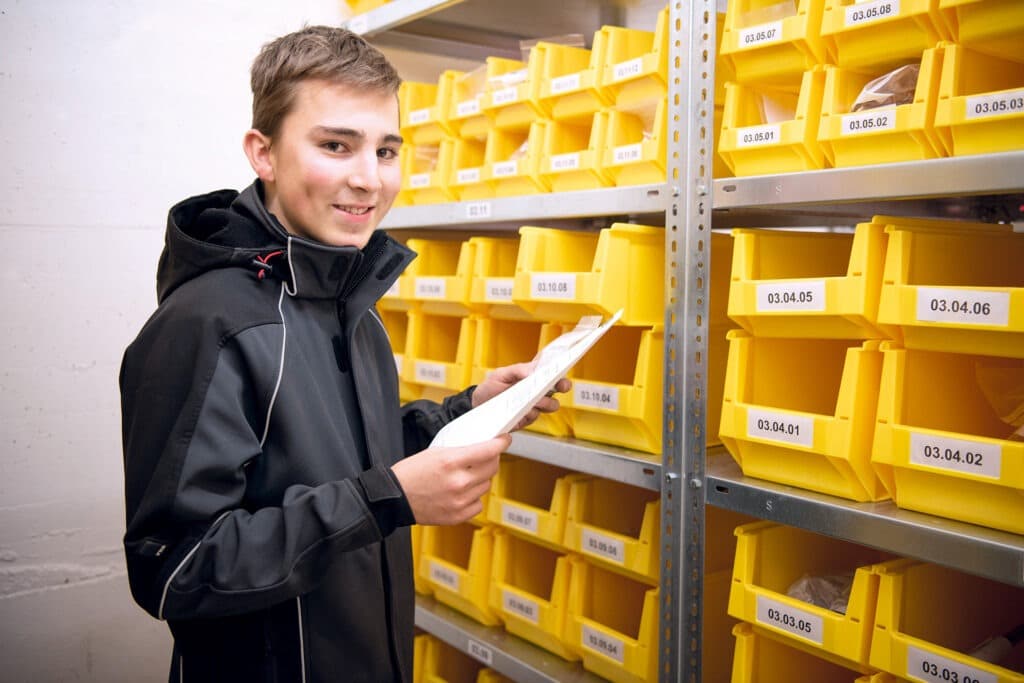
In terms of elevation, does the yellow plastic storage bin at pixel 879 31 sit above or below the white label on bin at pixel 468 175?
above

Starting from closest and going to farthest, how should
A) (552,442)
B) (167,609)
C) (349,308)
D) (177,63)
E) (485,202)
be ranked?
(167,609), (349,308), (552,442), (485,202), (177,63)

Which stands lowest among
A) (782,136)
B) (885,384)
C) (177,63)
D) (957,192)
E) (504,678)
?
(504,678)

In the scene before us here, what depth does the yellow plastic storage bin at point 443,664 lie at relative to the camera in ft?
7.68

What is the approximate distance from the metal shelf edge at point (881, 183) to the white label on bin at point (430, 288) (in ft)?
2.70

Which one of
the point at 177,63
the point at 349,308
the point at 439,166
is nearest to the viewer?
the point at 349,308

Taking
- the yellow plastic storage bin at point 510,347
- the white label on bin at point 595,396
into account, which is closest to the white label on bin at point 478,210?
the yellow plastic storage bin at point 510,347

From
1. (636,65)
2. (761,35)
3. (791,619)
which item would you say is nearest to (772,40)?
(761,35)

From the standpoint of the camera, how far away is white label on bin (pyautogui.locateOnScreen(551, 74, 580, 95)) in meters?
1.82

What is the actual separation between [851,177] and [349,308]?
0.77 meters

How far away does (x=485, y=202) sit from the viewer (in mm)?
2045

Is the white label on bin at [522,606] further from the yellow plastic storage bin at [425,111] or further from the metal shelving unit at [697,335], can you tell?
the yellow plastic storage bin at [425,111]

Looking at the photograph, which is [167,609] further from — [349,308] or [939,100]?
[939,100]

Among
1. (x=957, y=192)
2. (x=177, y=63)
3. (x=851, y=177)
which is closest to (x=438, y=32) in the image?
(x=177, y=63)

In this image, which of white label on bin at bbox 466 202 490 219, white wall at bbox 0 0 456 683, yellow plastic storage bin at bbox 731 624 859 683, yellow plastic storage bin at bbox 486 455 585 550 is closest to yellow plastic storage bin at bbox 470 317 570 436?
yellow plastic storage bin at bbox 486 455 585 550
